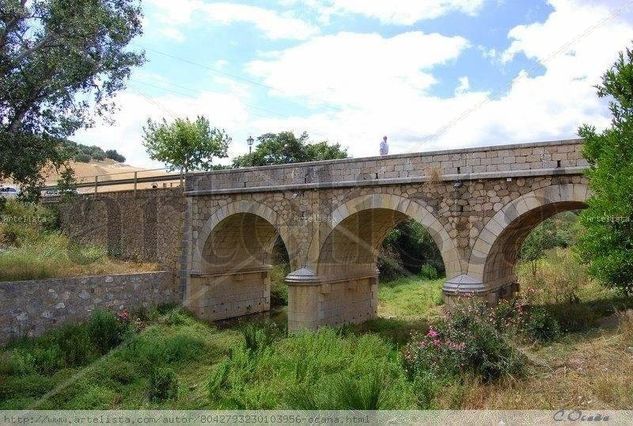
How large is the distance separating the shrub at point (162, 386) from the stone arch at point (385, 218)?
16.0 ft

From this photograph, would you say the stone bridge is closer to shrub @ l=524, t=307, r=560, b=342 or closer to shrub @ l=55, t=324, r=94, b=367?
shrub @ l=524, t=307, r=560, b=342

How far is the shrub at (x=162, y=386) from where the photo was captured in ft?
31.4

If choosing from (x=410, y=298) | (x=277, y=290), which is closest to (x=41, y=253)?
(x=277, y=290)

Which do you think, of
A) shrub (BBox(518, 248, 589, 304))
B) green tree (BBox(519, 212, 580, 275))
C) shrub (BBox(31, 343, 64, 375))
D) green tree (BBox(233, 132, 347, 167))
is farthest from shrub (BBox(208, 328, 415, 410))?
green tree (BBox(233, 132, 347, 167))

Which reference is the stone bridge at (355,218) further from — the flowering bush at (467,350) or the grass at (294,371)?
the flowering bush at (467,350)

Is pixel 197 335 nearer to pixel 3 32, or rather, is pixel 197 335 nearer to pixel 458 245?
pixel 458 245

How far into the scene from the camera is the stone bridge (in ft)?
34.5

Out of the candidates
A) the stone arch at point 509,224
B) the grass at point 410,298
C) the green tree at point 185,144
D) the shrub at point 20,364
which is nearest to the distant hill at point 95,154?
the green tree at point 185,144

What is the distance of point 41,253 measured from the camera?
14.9 meters

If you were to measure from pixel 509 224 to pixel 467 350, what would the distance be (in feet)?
12.3

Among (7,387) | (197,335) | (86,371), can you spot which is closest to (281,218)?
(197,335)

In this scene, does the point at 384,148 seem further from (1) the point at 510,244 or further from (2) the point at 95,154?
(2) the point at 95,154

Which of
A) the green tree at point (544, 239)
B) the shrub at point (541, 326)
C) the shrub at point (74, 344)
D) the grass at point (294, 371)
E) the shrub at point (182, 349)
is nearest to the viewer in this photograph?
the grass at point (294, 371)

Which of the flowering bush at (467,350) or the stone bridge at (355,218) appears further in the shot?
the stone bridge at (355,218)
